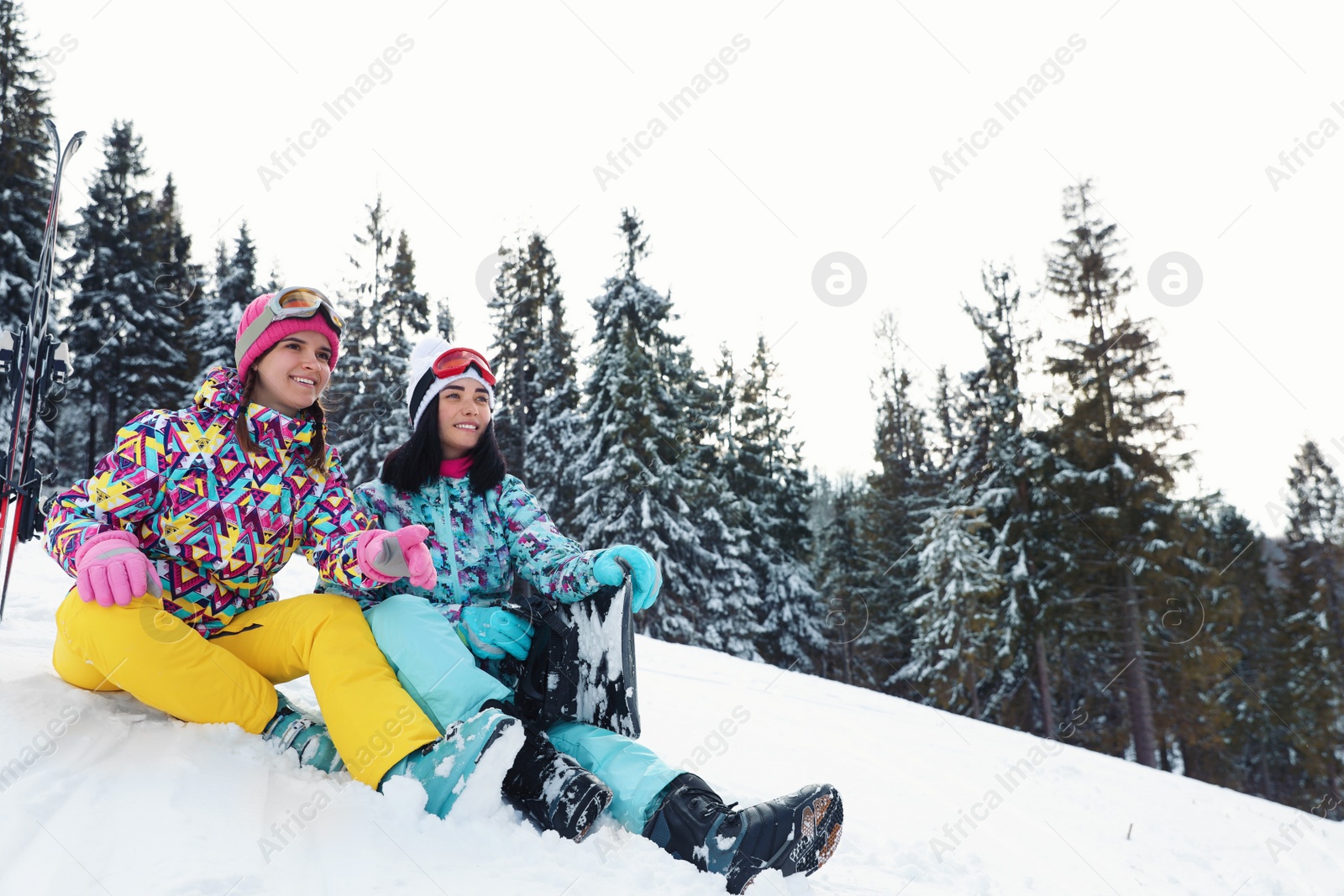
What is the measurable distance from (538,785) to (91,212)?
80.2ft

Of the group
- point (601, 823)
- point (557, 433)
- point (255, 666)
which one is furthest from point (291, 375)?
point (557, 433)

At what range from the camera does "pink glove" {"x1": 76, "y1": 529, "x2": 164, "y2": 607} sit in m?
1.95

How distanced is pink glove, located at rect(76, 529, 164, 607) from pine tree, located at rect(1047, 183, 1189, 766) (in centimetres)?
1490

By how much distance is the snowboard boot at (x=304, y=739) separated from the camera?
2166 mm

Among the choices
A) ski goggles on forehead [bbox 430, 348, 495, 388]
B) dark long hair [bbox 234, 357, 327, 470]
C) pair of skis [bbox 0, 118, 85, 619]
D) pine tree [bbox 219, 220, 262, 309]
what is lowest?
pine tree [bbox 219, 220, 262, 309]

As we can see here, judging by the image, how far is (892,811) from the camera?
355 cm

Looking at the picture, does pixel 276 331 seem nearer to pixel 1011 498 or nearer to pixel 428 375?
pixel 428 375

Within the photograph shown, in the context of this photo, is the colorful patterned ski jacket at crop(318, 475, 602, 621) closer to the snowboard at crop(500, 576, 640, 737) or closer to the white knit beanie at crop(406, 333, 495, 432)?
the snowboard at crop(500, 576, 640, 737)

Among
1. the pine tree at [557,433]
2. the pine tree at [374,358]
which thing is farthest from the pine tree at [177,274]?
the pine tree at [557,433]

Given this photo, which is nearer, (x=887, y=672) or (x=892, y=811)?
(x=892, y=811)

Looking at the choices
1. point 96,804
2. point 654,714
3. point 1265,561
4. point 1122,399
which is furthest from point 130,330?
point 1265,561

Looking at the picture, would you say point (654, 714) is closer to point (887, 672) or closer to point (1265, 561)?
point (887, 672)

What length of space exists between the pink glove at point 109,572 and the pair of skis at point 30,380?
2.28m

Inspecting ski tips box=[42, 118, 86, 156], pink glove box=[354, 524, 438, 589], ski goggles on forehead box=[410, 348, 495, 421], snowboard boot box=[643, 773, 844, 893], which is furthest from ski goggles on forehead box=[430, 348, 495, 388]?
ski tips box=[42, 118, 86, 156]
